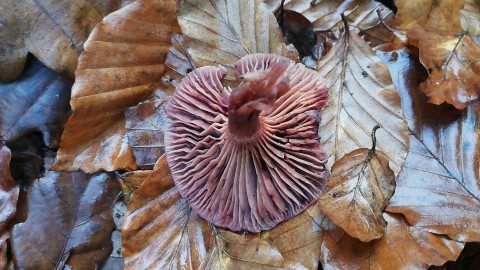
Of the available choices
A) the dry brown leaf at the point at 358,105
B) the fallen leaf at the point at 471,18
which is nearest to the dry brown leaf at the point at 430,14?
the fallen leaf at the point at 471,18

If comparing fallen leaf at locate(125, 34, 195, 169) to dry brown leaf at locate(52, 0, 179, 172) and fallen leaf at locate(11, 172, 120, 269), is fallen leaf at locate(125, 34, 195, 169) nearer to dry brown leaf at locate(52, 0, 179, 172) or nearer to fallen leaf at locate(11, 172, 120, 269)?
dry brown leaf at locate(52, 0, 179, 172)

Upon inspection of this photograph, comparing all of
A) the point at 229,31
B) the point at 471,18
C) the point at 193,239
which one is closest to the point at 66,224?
the point at 193,239

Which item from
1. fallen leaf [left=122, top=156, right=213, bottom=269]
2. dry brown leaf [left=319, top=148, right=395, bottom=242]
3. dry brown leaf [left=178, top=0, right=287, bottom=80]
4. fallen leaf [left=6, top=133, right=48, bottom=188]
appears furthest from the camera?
fallen leaf [left=6, top=133, right=48, bottom=188]

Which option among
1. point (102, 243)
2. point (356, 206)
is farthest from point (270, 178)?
point (102, 243)

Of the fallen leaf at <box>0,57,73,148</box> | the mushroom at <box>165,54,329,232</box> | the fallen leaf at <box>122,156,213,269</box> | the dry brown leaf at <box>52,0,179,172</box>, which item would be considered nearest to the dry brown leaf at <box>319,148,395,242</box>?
the mushroom at <box>165,54,329,232</box>

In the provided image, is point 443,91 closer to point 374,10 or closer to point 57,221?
point 374,10

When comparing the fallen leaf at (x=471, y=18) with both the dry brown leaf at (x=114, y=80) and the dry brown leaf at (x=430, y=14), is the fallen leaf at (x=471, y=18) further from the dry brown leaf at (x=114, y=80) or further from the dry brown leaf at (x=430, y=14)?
the dry brown leaf at (x=114, y=80)
